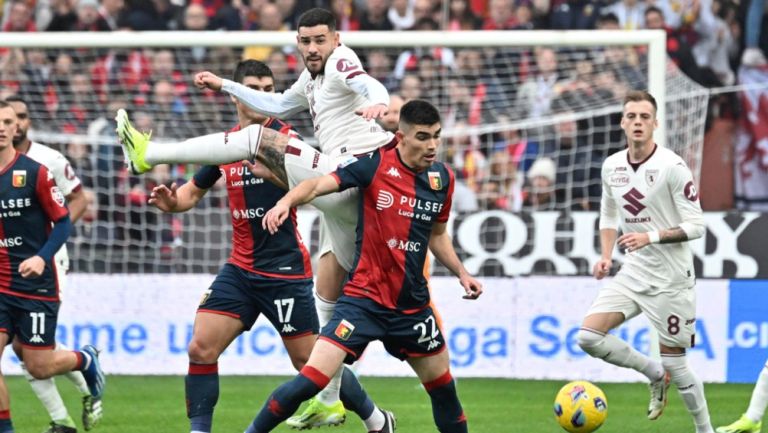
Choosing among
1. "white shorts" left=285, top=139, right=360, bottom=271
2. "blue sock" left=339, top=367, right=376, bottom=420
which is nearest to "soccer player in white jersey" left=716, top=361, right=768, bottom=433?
"blue sock" left=339, top=367, right=376, bottom=420

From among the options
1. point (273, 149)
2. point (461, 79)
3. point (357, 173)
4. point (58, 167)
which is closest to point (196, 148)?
point (273, 149)

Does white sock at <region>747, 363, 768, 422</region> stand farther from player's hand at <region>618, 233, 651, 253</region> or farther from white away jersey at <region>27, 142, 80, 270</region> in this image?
white away jersey at <region>27, 142, 80, 270</region>

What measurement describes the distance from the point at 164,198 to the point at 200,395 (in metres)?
1.34

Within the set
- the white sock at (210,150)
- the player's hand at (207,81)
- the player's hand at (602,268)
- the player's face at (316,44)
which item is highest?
the player's face at (316,44)

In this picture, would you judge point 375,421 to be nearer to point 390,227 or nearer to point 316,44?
point 390,227

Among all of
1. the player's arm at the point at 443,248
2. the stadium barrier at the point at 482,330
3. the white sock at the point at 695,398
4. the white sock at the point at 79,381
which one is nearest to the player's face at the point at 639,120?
the white sock at the point at 695,398

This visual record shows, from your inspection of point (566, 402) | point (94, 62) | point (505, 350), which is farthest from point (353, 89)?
point (94, 62)

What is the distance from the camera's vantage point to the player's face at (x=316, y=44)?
29.5 ft

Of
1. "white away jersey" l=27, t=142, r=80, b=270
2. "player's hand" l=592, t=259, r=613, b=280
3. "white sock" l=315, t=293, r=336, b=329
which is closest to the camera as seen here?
"white sock" l=315, t=293, r=336, b=329

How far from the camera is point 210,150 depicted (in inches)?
328

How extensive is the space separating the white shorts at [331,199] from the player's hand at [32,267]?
197 cm

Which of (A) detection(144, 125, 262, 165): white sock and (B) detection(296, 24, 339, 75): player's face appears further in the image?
(B) detection(296, 24, 339, 75): player's face

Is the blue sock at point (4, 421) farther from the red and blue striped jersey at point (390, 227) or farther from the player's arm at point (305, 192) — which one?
the red and blue striped jersey at point (390, 227)

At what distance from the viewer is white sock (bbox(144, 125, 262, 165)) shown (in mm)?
8328
